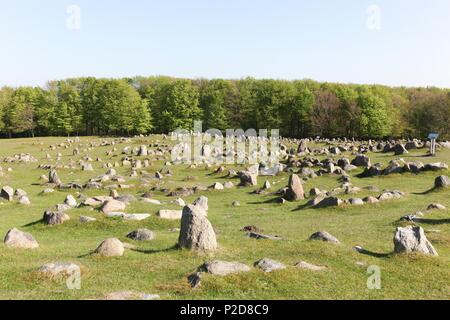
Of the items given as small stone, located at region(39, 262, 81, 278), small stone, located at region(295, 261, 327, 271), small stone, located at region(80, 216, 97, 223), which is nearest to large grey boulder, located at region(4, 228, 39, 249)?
small stone, located at region(39, 262, 81, 278)

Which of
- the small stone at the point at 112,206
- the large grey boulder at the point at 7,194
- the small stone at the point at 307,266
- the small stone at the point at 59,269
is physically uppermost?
the small stone at the point at 59,269

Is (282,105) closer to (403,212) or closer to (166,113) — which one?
(166,113)

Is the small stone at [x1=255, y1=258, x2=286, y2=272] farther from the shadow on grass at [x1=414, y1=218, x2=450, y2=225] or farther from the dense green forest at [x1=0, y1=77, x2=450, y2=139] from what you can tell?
the dense green forest at [x1=0, y1=77, x2=450, y2=139]

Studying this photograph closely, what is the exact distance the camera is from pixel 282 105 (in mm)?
108375

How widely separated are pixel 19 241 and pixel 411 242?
13556 millimetres

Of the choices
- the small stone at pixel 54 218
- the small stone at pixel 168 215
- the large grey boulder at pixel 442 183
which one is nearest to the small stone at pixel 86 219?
Answer: the small stone at pixel 54 218

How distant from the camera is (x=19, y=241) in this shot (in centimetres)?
1697

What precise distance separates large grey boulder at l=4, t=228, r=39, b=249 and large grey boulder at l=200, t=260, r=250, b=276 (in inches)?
291

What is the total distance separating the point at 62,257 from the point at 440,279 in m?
11.9

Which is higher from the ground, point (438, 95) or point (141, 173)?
point (438, 95)

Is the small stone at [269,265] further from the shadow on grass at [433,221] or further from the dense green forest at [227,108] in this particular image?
the dense green forest at [227,108]

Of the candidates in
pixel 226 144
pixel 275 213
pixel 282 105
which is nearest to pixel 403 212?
pixel 275 213

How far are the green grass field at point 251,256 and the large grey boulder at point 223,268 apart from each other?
260 millimetres

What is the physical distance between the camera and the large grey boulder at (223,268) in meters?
13.0
